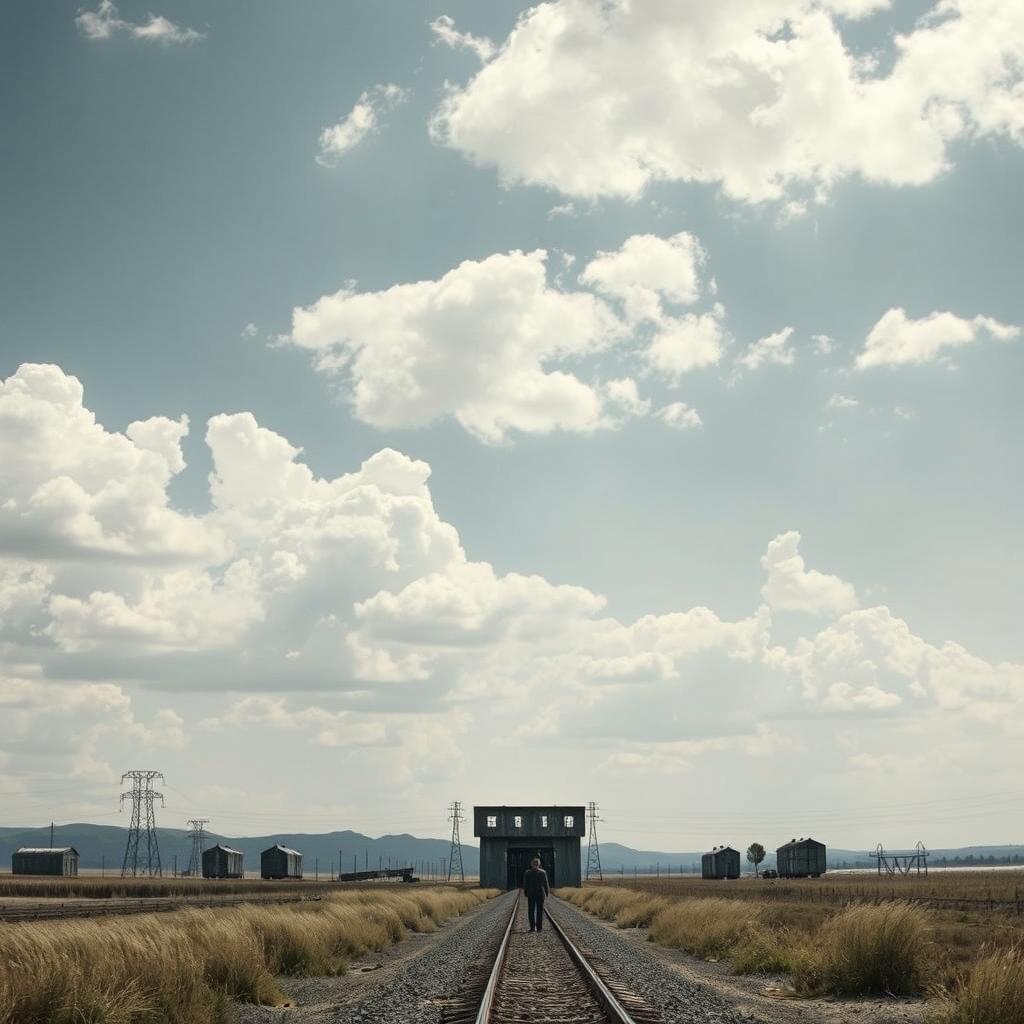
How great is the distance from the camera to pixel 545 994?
1564cm

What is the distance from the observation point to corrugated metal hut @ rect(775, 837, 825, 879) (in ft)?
369

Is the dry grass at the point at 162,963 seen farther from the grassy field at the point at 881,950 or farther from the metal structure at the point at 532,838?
the metal structure at the point at 532,838

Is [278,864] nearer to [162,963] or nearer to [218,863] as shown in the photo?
[218,863]

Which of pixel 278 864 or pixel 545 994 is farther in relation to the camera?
pixel 278 864

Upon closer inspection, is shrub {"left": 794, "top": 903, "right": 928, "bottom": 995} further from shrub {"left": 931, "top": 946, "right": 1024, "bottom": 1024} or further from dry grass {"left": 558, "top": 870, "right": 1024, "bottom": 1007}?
shrub {"left": 931, "top": 946, "right": 1024, "bottom": 1024}

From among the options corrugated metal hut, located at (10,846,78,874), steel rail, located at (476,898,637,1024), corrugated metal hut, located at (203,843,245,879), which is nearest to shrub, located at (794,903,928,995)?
steel rail, located at (476,898,637,1024)

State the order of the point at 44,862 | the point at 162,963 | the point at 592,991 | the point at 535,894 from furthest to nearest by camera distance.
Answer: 1. the point at 44,862
2. the point at 535,894
3. the point at 592,991
4. the point at 162,963

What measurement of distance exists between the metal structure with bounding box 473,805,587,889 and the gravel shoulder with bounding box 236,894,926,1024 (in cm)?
6636

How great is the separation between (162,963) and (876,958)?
34.8 feet

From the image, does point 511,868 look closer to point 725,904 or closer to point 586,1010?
point 725,904

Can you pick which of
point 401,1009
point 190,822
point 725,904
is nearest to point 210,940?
point 401,1009

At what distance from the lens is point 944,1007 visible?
12.7 meters

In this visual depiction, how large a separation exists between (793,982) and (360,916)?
53.5ft

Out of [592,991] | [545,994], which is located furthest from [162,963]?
[592,991]
